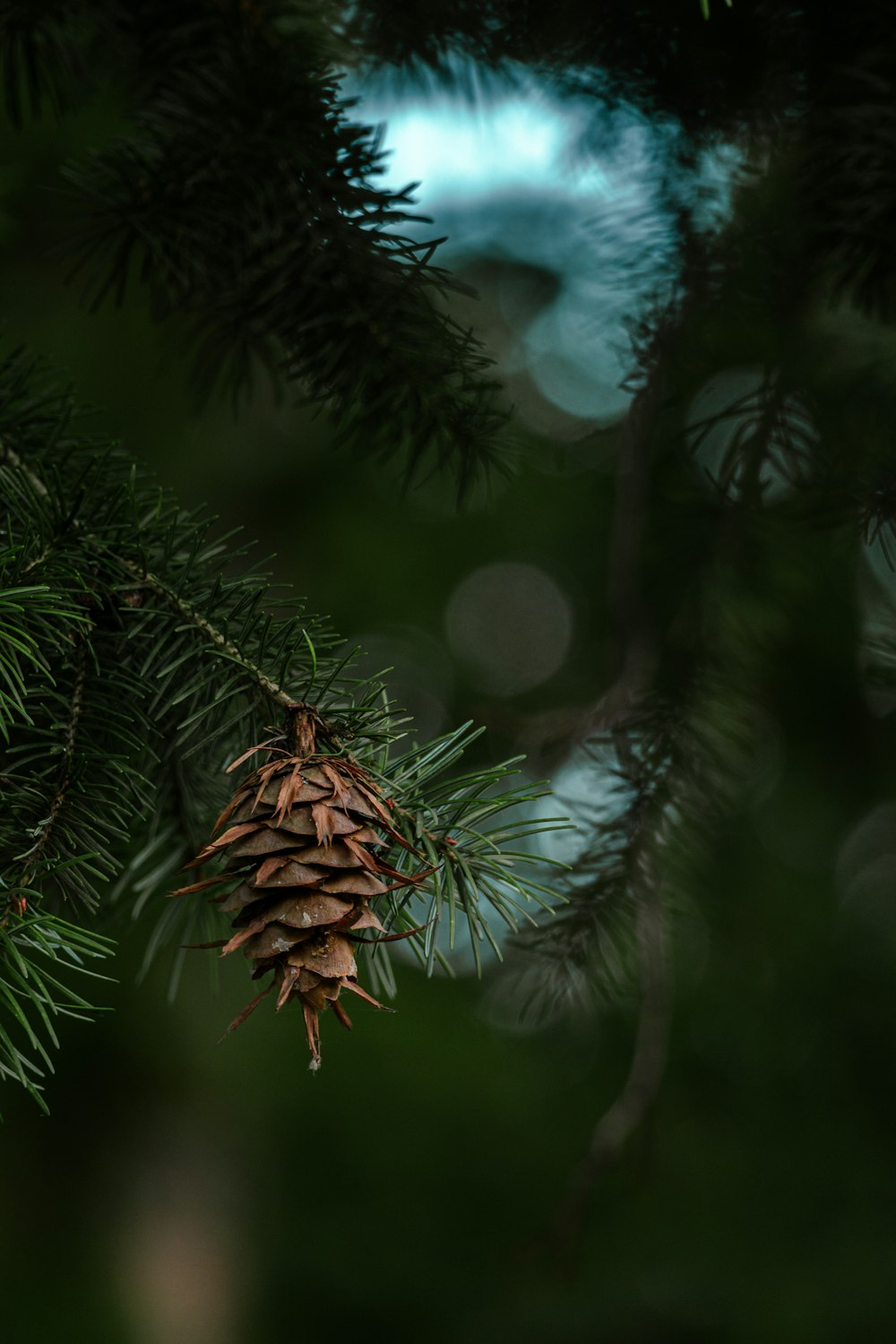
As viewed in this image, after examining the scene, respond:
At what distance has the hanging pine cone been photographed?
0.35 metres

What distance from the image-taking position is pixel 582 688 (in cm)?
Result: 192

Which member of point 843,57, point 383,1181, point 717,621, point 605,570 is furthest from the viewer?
point 383,1181

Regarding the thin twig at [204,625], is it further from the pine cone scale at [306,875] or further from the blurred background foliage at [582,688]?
the blurred background foliage at [582,688]

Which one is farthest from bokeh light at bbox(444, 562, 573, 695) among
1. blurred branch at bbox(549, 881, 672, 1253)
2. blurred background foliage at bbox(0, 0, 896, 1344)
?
blurred branch at bbox(549, 881, 672, 1253)

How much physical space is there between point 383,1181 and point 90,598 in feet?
11.9

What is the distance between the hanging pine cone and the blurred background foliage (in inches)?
12.9

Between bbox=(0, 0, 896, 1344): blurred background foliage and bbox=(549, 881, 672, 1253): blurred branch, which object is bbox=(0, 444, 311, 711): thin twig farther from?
bbox=(549, 881, 672, 1253): blurred branch

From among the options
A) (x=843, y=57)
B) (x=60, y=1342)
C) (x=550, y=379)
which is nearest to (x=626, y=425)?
(x=843, y=57)

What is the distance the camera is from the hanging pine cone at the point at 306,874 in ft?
1.15

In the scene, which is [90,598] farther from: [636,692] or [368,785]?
[636,692]

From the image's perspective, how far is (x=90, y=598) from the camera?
0.45 meters

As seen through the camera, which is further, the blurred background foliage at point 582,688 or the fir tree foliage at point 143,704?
the blurred background foliage at point 582,688

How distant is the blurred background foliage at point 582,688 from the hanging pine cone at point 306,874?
0.33m

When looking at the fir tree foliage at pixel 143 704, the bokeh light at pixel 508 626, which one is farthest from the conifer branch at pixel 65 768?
the bokeh light at pixel 508 626
